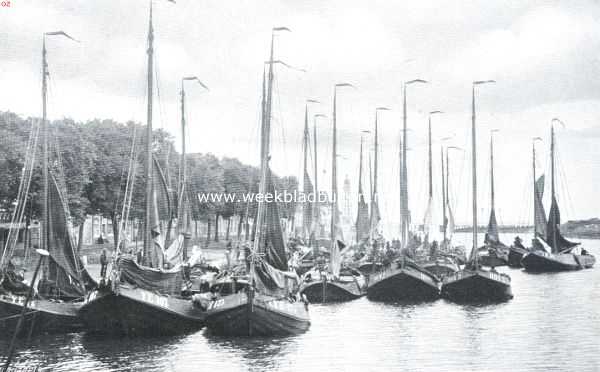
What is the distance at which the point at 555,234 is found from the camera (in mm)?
67750

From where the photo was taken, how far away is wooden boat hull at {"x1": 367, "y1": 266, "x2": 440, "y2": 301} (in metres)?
44.2

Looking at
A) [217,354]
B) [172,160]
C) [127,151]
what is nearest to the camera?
[217,354]

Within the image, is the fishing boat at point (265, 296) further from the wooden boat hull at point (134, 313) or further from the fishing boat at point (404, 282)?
the fishing boat at point (404, 282)

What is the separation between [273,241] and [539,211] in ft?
166

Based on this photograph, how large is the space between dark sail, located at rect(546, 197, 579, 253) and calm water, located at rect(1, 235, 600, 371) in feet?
89.7

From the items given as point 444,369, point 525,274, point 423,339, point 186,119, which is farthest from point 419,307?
point 525,274

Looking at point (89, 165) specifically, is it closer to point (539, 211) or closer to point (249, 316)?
point (249, 316)

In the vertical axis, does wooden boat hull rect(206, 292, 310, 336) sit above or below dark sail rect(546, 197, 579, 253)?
below

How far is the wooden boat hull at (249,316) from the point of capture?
94.5 feet

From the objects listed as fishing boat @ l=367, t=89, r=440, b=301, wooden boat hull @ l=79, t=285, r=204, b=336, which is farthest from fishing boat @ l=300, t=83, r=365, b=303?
wooden boat hull @ l=79, t=285, r=204, b=336

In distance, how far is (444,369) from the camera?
25125mm

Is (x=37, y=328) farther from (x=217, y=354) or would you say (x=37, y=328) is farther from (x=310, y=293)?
(x=310, y=293)

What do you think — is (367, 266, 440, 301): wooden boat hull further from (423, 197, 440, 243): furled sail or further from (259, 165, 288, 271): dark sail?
(423, 197, 440, 243): furled sail

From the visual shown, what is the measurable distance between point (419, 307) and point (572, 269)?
34556mm
